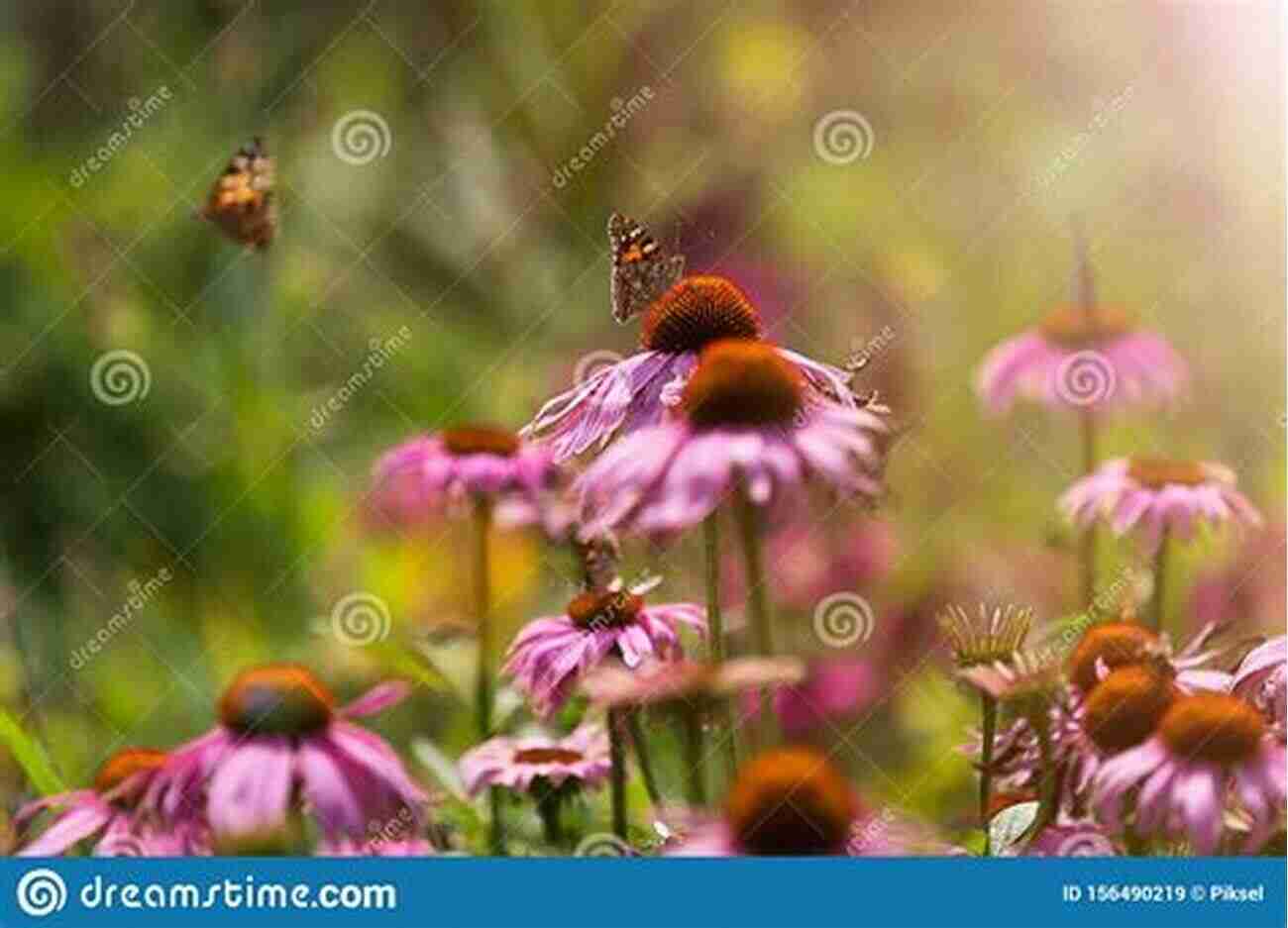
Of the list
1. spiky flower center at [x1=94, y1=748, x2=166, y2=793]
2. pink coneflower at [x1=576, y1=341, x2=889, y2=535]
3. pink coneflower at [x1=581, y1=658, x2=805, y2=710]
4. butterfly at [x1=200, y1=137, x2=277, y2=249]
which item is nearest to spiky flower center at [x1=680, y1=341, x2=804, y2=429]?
pink coneflower at [x1=576, y1=341, x2=889, y2=535]

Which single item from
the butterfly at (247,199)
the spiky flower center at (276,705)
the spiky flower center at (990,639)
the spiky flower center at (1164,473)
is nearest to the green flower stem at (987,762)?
the spiky flower center at (990,639)

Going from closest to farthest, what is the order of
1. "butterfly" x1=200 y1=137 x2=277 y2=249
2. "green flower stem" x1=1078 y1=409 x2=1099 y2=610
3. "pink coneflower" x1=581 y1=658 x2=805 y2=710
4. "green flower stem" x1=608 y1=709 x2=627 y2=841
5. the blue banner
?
"pink coneflower" x1=581 y1=658 x2=805 y2=710 < "green flower stem" x1=608 y1=709 x2=627 y2=841 < the blue banner < "green flower stem" x1=1078 y1=409 x2=1099 y2=610 < "butterfly" x1=200 y1=137 x2=277 y2=249

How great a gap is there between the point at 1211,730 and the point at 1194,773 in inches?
1.0

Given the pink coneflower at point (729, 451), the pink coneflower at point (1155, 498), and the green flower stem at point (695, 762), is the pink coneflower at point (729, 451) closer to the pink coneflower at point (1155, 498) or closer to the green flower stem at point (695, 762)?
the green flower stem at point (695, 762)

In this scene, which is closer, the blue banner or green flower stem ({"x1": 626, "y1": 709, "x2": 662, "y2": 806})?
green flower stem ({"x1": 626, "y1": 709, "x2": 662, "y2": 806})

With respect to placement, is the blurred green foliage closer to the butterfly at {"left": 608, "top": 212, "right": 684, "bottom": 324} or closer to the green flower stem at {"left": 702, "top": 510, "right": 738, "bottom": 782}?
the butterfly at {"left": 608, "top": 212, "right": 684, "bottom": 324}

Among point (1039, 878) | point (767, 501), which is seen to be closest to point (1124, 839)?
point (1039, 878)

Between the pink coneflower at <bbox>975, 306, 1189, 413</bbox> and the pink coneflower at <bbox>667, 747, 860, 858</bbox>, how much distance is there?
42cm

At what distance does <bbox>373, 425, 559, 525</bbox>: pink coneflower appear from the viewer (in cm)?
152

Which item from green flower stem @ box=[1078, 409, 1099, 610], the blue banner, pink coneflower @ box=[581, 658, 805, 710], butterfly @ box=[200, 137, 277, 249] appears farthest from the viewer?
butterfly @ box=[200, 137, 277, 249]

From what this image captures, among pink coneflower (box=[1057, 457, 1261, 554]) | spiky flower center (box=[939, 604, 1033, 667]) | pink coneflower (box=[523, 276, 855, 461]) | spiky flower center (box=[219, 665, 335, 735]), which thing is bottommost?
spiky flower center (box=[219, 665, 335, 735])

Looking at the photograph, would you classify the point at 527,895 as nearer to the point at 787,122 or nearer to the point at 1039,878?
the point at 1039,878

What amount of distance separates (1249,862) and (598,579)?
40 centimetres

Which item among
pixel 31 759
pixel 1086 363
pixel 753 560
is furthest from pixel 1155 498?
pixel 31 759
